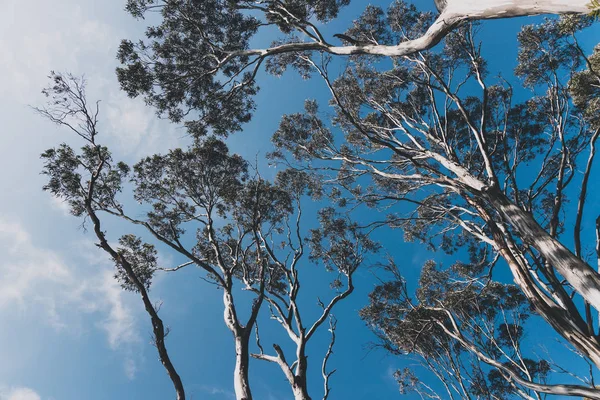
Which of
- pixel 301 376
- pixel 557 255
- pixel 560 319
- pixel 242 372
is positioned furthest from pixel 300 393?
pixel 557 255

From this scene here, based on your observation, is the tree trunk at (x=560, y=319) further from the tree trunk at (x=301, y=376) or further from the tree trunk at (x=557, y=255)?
the tree trunk at (x=301, y=376)

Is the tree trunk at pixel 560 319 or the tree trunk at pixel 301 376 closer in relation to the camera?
the tree trunk at pixel 560 319

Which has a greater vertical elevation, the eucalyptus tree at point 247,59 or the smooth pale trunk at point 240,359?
the eucalyptus tree at point 247,59

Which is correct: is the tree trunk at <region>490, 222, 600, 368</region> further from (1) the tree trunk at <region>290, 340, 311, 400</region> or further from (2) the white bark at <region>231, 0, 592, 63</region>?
(1) the tree trunk at <region>290, 340, 311, 400</region>

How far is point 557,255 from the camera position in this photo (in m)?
4.25

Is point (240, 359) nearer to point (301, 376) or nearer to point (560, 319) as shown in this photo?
point (301, 376)

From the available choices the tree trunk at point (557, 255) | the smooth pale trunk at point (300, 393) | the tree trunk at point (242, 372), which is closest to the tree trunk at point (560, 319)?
the tree trunk at point (557, 255)

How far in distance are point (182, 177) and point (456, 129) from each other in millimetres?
9631

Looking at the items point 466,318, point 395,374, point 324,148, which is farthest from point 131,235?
point 395,374

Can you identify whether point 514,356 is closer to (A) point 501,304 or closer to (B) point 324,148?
(A) point 501,304

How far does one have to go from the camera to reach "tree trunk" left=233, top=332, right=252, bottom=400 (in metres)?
5.59

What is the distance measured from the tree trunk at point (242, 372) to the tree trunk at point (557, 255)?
205 inches

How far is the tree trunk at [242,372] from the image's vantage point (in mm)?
5586

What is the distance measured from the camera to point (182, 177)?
11.4 metres
